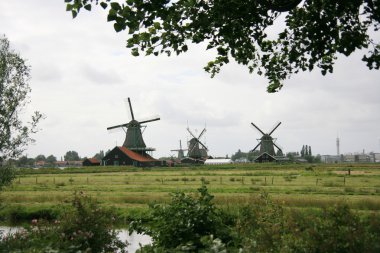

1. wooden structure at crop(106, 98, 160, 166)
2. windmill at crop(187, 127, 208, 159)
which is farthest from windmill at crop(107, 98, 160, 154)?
windmill at crop(187, 127, 208, 159)

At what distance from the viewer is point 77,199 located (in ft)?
36.3

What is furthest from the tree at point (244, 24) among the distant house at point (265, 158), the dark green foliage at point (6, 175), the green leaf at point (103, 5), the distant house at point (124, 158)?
the distant house at point (265, 158)

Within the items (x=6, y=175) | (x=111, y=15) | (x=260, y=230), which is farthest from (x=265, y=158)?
(x=111, y=15)

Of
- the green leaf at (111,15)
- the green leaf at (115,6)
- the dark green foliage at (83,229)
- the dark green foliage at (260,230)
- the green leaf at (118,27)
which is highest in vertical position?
the green leaf at (115,6)

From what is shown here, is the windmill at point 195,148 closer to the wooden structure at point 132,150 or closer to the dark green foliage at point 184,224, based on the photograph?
the wooden structure at point 132,150

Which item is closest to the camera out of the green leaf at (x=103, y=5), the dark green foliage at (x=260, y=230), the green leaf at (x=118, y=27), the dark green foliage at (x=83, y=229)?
the dark green foliage at (x=260, y=230)

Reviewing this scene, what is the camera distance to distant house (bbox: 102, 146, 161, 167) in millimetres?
100688

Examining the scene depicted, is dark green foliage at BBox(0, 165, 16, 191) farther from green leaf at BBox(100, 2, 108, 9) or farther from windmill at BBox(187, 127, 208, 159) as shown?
windmill at BBox(187, 127, 208, 159)

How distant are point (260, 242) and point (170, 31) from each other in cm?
431

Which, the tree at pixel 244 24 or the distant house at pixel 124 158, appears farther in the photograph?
the distant house at pixel 124 158

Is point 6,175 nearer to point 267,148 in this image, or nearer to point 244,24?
point 244,24

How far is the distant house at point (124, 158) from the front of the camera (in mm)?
100688

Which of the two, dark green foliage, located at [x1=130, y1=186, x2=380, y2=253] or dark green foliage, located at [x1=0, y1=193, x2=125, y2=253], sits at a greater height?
dark green foliage, located at [x1=130, y1=186, x2=380, y2=253]

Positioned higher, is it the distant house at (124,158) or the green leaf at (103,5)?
the green leaf at (103,5)
